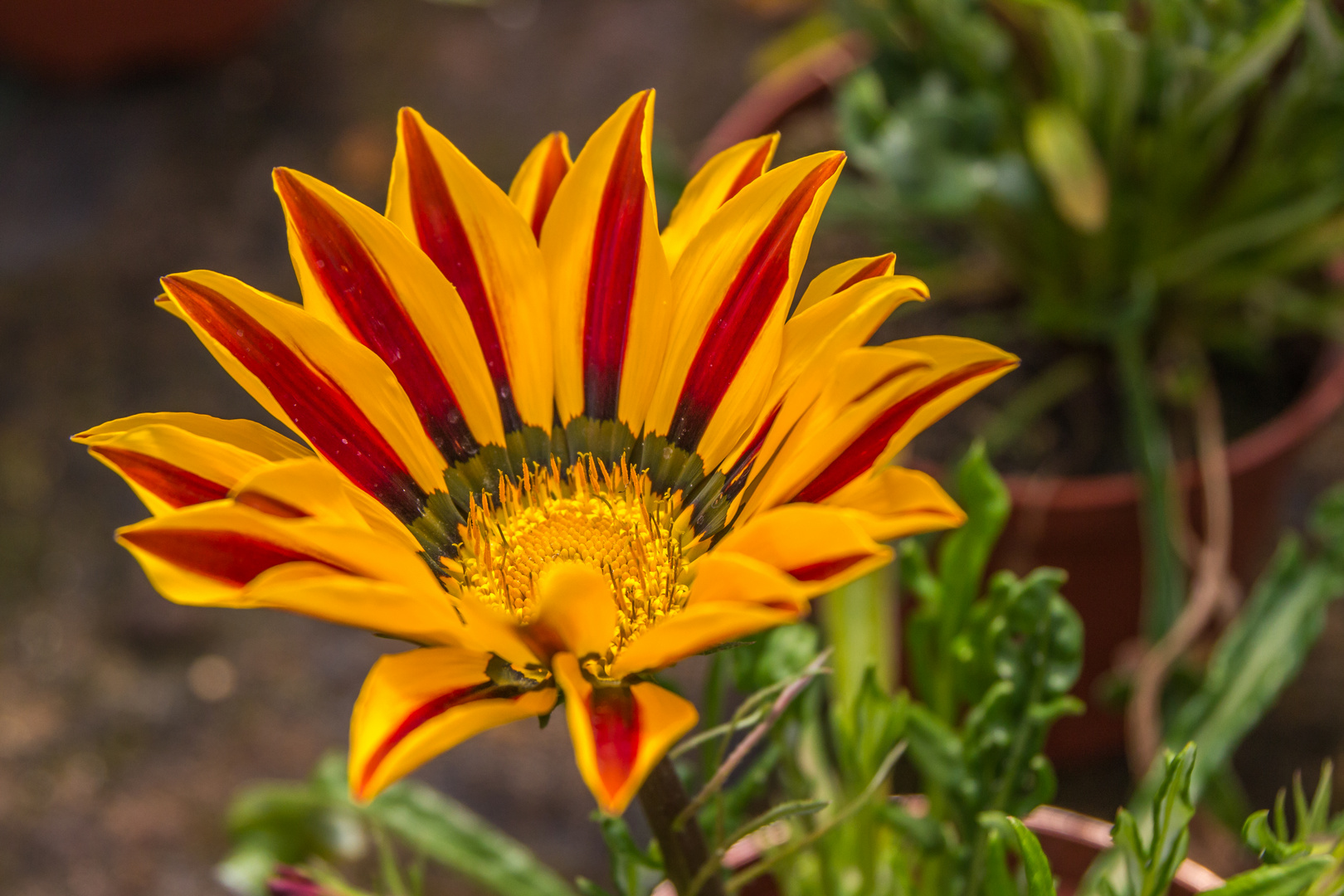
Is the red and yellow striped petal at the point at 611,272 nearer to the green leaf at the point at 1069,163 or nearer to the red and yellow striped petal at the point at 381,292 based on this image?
the red and yellow striped petal at the point at 381,292

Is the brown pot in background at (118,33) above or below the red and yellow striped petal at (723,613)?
above

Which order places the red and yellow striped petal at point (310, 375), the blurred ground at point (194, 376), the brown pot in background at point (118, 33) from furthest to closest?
the brown pot in background at point (118, 33) < the blurred ground at point (194, 376) < the red and yellow striped petal at point (310, 375)

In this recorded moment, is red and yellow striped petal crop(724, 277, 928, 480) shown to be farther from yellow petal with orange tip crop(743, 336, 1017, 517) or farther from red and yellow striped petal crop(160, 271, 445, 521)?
red and yellow striped petal crop(160, 271, 445, 521)

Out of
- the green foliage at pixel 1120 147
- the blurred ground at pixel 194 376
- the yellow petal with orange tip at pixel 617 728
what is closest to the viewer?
the yellow petal with orange tip at pixel 617 728

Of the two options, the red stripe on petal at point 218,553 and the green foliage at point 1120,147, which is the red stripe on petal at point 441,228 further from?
the green foliage at point 1120,147

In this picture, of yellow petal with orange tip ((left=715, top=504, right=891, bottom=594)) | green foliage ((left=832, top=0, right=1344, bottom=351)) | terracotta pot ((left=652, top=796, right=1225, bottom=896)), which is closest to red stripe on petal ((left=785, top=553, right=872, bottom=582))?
yellow petal with orange tip ((left=715, top=504, right=891, bottom=594))

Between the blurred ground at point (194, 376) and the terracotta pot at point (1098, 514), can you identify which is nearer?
the terracotta pot at point (1098, 514)

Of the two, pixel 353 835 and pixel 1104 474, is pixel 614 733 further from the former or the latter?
pixel 1104 474

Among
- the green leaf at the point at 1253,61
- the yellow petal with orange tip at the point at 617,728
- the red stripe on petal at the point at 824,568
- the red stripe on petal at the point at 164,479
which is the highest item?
the green leaf at the point at 1253,61

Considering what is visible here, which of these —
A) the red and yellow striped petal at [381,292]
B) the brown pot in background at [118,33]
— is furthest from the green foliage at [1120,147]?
the brown pot in background at [118,33]
